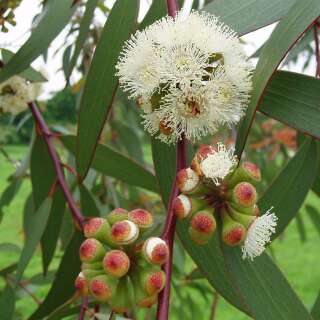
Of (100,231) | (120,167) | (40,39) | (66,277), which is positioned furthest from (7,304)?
(100,231)

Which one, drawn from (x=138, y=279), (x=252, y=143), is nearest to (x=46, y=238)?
(x=138, y=279)

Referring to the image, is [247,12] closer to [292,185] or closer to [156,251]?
[292,185]

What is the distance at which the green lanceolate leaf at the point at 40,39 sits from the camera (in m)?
0.89

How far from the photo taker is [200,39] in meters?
0.65

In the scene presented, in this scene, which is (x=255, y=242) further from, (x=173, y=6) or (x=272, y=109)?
(x=173, y=6)

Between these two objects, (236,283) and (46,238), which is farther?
(46,238)

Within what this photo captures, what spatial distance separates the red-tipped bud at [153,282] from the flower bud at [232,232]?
86 mm

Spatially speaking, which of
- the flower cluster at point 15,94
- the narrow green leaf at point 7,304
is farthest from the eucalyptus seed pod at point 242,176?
the flower cluster at point 15,94

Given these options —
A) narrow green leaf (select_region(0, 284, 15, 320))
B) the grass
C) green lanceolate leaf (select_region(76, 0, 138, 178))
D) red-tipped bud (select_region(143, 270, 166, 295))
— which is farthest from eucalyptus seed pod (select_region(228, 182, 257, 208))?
the grass

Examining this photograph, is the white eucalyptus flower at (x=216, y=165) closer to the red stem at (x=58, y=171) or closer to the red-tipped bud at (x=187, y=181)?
the red-tipped bud at (x=187, y=181)

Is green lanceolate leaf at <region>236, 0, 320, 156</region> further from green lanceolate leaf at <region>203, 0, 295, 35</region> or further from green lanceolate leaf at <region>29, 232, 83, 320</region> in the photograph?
green lanceolate leaf at <region>29, 232, 83, 320</region>

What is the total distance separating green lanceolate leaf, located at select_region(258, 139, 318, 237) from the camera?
0.89 metres

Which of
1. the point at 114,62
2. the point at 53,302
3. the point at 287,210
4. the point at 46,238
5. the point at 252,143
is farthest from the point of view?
the point at 252,143

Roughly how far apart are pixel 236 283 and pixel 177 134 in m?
0.16
